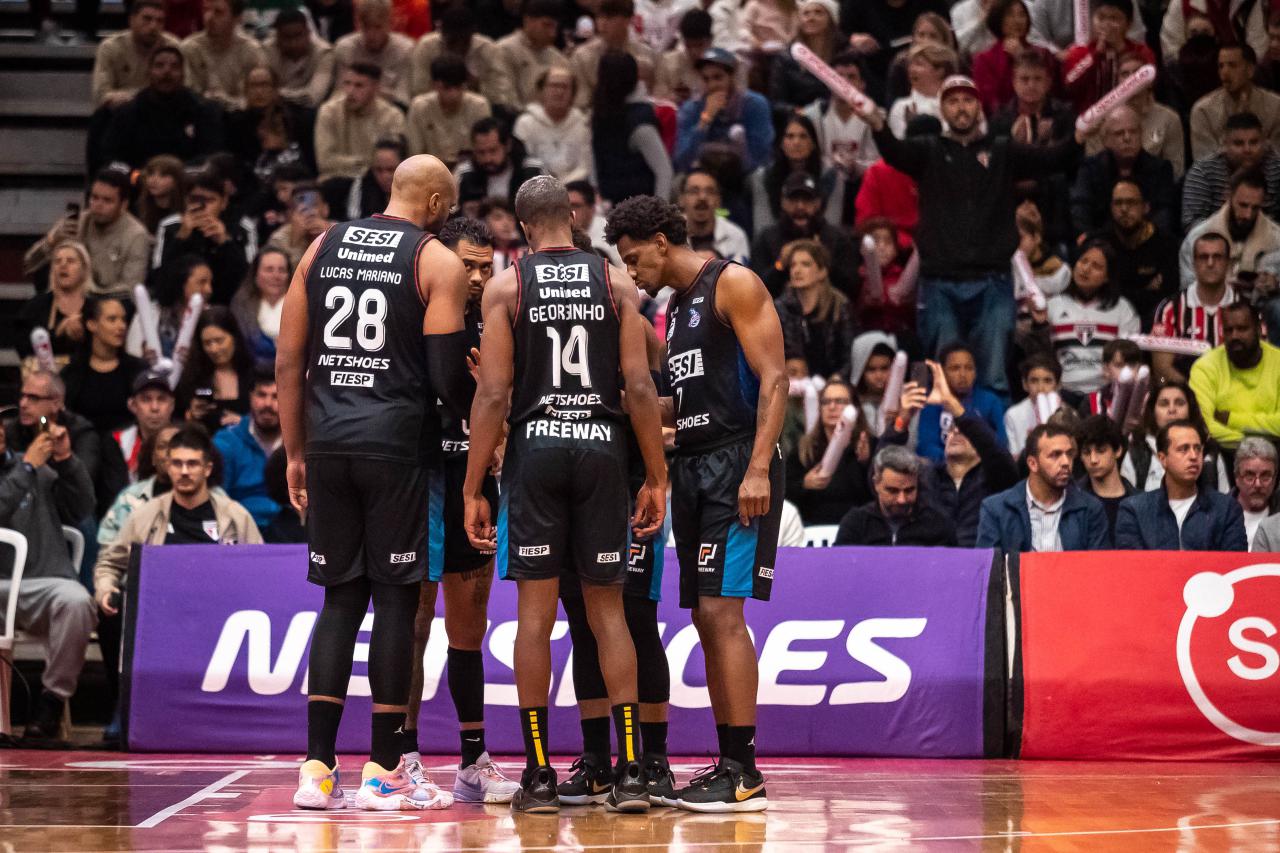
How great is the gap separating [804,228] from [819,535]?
116 inches

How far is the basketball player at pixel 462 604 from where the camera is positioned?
733 centimetres

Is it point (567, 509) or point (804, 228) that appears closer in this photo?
point (567, 509)

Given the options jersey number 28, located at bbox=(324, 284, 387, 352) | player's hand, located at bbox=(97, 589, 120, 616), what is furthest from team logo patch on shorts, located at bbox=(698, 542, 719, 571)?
player's hand, located at bbox=(97, 589, 120, 616)

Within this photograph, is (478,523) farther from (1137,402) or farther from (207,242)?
(207,242)

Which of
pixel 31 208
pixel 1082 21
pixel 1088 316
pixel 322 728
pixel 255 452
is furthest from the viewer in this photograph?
pixel 31 208

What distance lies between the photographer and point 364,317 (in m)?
7.01

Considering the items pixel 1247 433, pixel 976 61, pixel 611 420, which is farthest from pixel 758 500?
pixel 976 61

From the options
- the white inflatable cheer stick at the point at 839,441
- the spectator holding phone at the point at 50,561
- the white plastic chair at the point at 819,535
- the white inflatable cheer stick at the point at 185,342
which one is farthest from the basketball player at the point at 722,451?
the white inflatable cheer stick at the point at 185,342

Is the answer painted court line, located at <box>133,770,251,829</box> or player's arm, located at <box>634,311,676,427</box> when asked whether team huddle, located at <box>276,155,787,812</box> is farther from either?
painted court line, located at <box>133,770,251,829</box>

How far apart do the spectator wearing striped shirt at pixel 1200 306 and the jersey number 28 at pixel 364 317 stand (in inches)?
286

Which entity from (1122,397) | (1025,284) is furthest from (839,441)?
(1025,284)

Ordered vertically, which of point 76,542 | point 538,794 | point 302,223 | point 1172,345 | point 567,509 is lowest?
point 538,794

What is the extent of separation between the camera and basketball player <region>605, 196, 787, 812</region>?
7.03 meters

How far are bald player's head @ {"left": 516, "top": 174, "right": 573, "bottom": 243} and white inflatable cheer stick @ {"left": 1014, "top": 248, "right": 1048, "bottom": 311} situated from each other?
634cm
